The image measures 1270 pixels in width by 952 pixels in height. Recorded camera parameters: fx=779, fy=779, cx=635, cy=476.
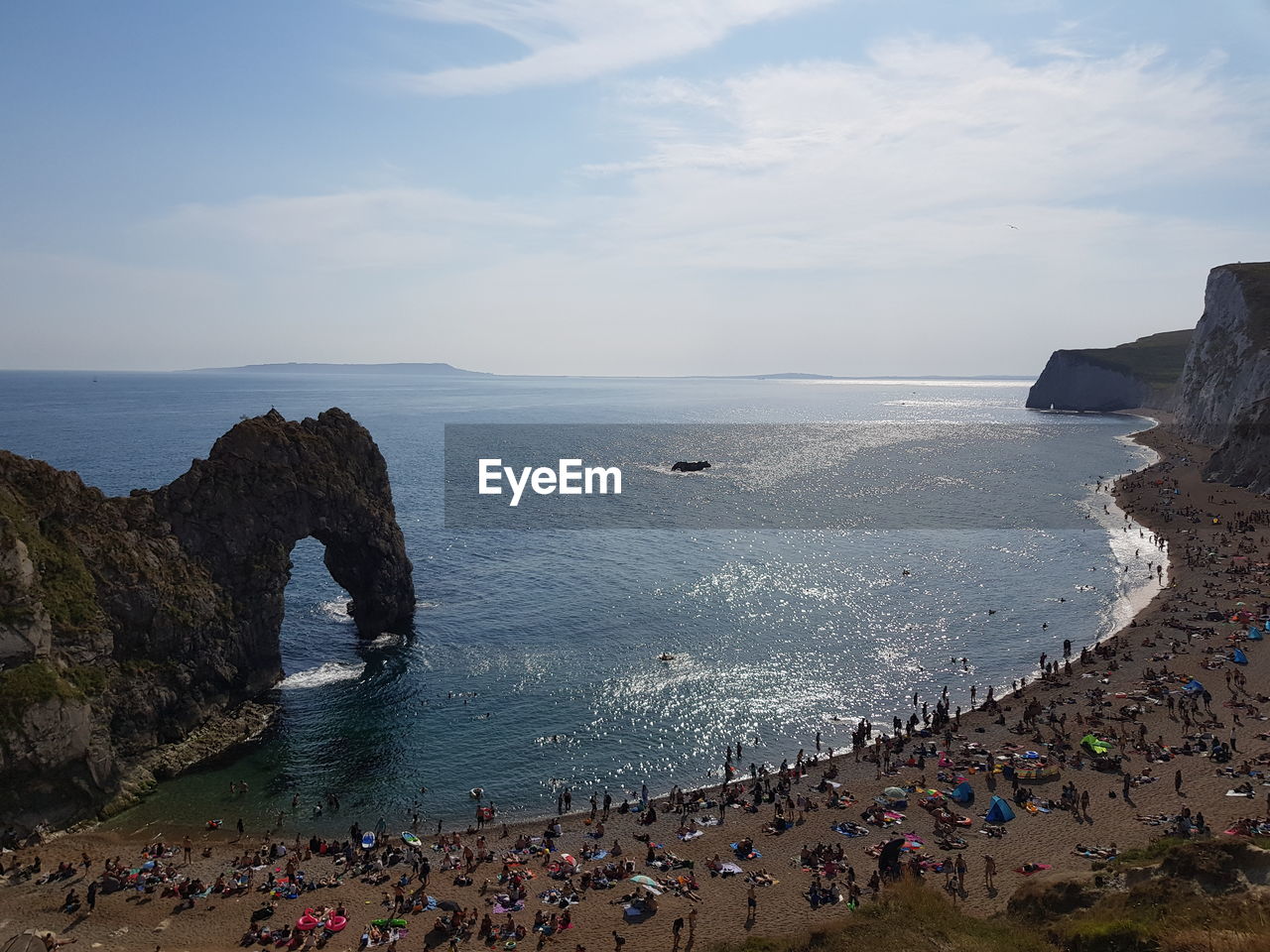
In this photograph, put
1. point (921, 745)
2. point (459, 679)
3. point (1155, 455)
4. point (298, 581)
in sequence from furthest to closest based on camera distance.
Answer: point (1155, 455), point (298, 581), point (459, 679), point (921, 745)

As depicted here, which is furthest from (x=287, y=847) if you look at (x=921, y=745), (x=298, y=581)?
(x=298, y=581)

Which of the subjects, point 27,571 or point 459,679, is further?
point 459,679

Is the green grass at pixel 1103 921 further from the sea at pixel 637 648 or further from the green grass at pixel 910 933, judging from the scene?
the sea at pixel 637 648

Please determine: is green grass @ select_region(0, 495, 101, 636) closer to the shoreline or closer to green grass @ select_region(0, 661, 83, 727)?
green grass @ select_region(0, 661, 83, 727)

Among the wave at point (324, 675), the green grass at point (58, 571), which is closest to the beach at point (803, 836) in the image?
the green grass at point (58, 571)

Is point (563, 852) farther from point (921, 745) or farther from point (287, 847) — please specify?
point (921, 745)

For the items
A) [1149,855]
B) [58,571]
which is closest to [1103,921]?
[1149,855]
